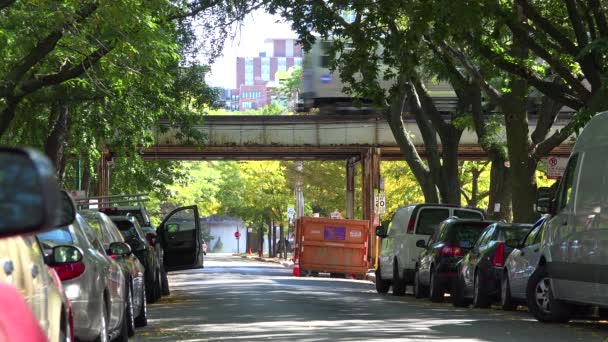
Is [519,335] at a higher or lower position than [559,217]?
lower

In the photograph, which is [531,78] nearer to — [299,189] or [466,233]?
[466,233]

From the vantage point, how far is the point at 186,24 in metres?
24.7

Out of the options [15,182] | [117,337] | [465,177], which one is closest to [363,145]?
[465,177]

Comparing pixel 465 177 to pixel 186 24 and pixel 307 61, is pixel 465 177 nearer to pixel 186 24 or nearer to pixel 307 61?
pixel 307 61

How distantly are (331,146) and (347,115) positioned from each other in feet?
4.72

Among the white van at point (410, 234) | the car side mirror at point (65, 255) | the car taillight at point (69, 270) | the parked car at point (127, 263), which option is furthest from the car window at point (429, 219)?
the car side mirror at point (65, 255)

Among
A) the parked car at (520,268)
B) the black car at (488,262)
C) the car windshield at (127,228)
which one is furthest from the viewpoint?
the car windshield at (127,228)

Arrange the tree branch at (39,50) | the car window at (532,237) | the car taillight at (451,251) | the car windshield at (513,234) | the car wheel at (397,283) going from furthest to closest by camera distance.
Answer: the car wheel at (397,283)
the car taillight at (451,251)
the car windshield at (513,234)
the tree branch at (39,50)
the car window at (532,237)

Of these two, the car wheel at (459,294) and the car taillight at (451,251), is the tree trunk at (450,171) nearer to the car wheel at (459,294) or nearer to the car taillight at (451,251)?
the car taillight at (451,251)

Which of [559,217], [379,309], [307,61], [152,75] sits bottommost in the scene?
[379,309]

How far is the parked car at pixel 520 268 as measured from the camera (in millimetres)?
16453

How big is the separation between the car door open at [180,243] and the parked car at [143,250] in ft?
9.90

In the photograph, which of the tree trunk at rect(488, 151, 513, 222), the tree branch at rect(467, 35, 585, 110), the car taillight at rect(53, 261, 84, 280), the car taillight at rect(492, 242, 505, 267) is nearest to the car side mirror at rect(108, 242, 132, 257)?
the car taillight at rect(53, 261, 84, 280)

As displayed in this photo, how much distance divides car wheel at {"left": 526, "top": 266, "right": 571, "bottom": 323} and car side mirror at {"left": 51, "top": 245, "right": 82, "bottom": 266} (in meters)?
7.69
